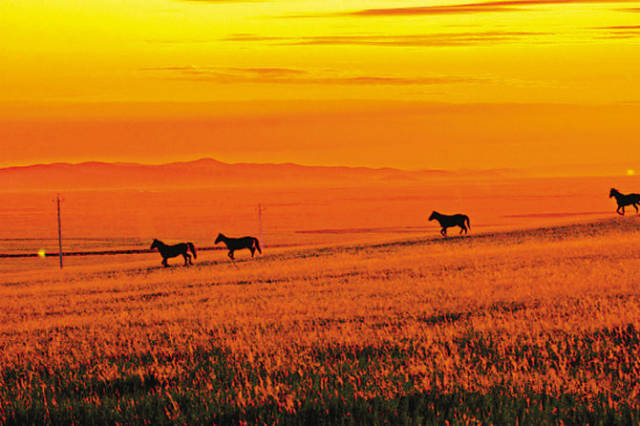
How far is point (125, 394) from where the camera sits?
9703mm

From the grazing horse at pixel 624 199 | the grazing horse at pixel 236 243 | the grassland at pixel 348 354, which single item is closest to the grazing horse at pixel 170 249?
the grazing horse at pixel 236 243

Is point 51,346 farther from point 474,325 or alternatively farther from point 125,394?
point 474,325

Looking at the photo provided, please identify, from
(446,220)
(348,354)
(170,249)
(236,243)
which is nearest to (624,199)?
(446,220)

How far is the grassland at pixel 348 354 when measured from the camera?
820cm

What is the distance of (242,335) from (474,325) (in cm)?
391

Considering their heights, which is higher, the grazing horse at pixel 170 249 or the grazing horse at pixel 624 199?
the grazing horse at pixel 624 199

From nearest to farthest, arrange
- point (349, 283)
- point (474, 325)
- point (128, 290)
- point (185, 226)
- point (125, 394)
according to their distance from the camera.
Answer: point (125, 394) → point (474, 325) → point (349, 283) → point (128, 290) → point (185, 226)

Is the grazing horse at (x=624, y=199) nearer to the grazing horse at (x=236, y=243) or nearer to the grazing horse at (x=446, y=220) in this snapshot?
the grazing horse at (x=446, y=220)

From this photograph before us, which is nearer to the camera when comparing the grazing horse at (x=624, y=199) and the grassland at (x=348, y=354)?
the grassland at (x=348, y=354)

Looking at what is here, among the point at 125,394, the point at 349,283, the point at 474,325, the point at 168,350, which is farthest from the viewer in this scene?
the point at 349,283

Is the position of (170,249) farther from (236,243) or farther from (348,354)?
(348,354)

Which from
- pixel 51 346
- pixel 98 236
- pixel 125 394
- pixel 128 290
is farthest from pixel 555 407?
pixel 98 236

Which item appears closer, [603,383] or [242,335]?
[603,383]

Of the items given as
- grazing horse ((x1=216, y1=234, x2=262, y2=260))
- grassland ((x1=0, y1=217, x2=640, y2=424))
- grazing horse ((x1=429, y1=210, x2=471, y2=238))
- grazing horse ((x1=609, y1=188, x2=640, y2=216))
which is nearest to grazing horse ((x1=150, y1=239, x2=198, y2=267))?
grazing horse ((x1=216, y1=234, x2=262, y2=260))
